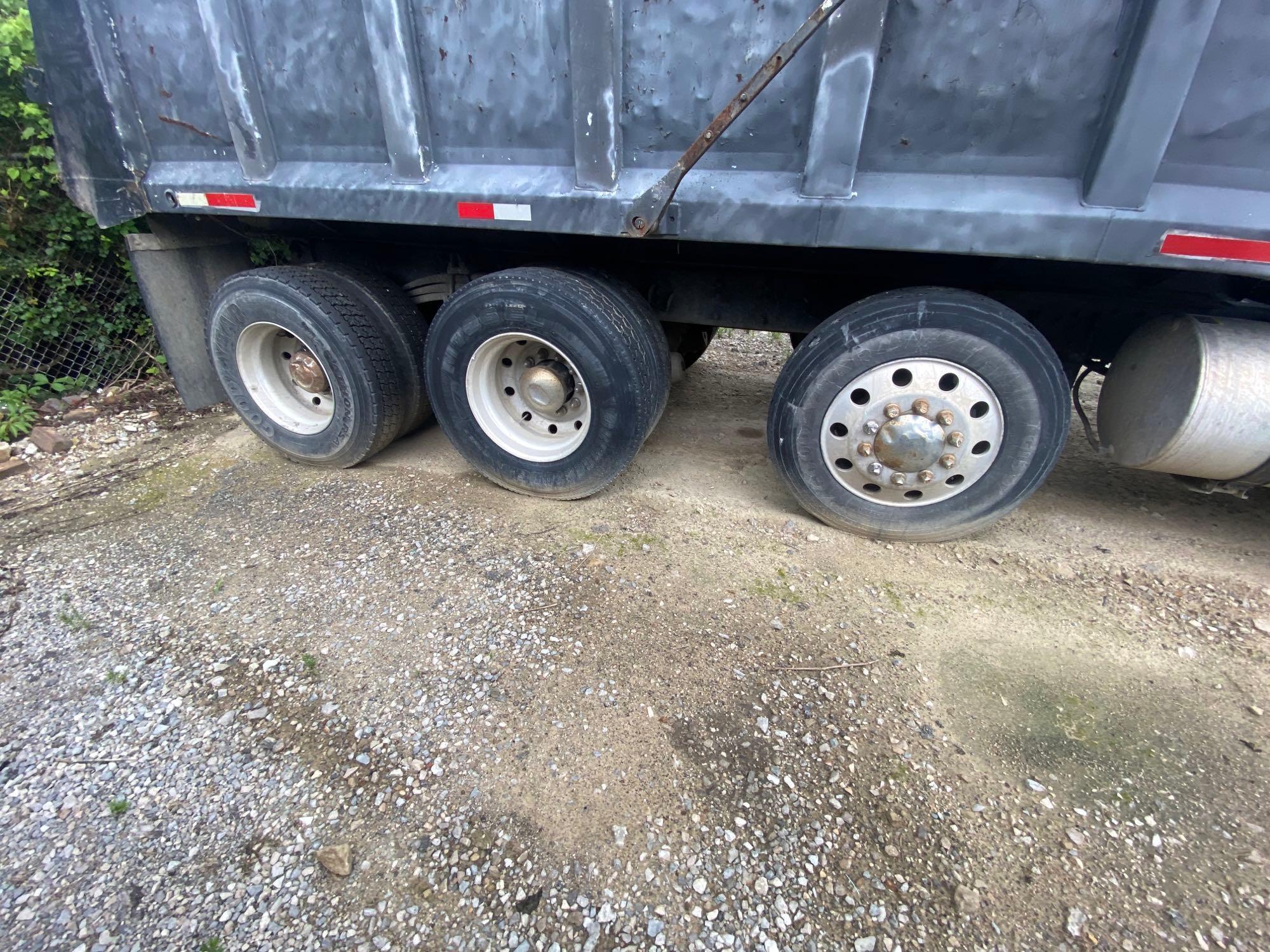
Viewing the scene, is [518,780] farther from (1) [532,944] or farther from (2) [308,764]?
(2) [308,764]

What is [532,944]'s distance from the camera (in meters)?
1.48

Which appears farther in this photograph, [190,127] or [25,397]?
[25,397]

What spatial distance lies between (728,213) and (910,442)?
118 cm

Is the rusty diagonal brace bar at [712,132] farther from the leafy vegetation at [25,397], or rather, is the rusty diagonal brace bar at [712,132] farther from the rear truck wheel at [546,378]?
the leafy vegetation at [25,397]

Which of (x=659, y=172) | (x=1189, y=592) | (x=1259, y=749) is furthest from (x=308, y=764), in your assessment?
(x=1189, y=592)

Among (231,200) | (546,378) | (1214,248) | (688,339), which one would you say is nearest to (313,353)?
(231,200)

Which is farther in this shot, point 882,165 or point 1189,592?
point 1189,592

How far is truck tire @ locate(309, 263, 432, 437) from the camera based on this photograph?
Result: 10.8 feet

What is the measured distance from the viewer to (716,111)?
226 centimetres

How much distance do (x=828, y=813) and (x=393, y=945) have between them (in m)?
1.16

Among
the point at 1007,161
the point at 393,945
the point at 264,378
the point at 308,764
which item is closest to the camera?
the point at 393,945

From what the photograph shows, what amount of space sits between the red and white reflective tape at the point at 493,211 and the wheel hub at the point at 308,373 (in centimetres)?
131

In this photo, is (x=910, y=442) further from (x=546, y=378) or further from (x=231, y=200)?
(x=231, y=200)

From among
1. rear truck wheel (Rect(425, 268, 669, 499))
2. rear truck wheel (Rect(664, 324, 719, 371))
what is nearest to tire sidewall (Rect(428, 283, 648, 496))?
rear truck wheel (Rect(425, 268, 669, 499))
